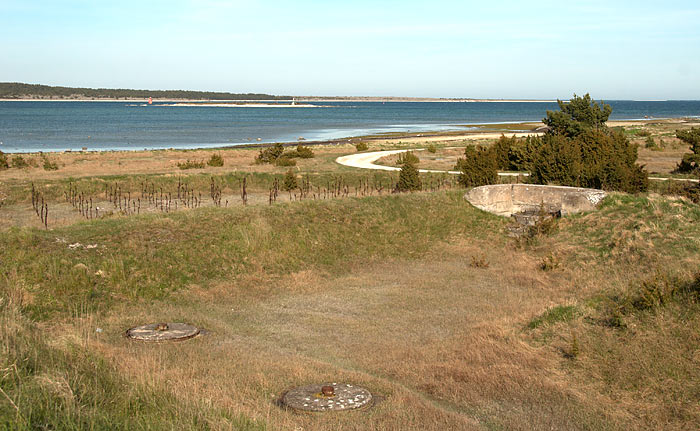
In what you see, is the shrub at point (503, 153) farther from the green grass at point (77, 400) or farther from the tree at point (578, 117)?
the green grass at point (77, 400)

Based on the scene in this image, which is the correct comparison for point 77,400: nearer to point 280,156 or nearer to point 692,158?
point 692,158

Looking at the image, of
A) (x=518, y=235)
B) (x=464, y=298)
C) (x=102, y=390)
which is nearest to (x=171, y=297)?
(x=464, y=298)

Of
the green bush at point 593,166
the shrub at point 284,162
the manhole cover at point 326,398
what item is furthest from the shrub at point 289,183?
the manhole cover at point 326,398

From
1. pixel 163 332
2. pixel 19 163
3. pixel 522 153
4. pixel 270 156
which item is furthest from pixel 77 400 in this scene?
pixel 19 163

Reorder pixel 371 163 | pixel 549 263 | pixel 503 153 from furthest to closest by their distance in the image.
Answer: pixel 371 163
pixel 503 153
pixel 549 263

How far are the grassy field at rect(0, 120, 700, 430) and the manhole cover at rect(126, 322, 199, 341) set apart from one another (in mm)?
377

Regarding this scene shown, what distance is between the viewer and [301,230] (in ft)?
60.4

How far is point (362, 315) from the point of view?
13047 mm

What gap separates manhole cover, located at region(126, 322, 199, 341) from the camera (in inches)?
426

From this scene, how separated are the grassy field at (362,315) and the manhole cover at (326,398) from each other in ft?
0.73

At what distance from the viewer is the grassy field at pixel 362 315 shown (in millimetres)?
7250

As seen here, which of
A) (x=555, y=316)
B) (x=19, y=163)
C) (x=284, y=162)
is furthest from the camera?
(x=19, y=163)

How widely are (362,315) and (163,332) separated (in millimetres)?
4178

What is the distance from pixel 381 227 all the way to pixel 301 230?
9.56 ft
